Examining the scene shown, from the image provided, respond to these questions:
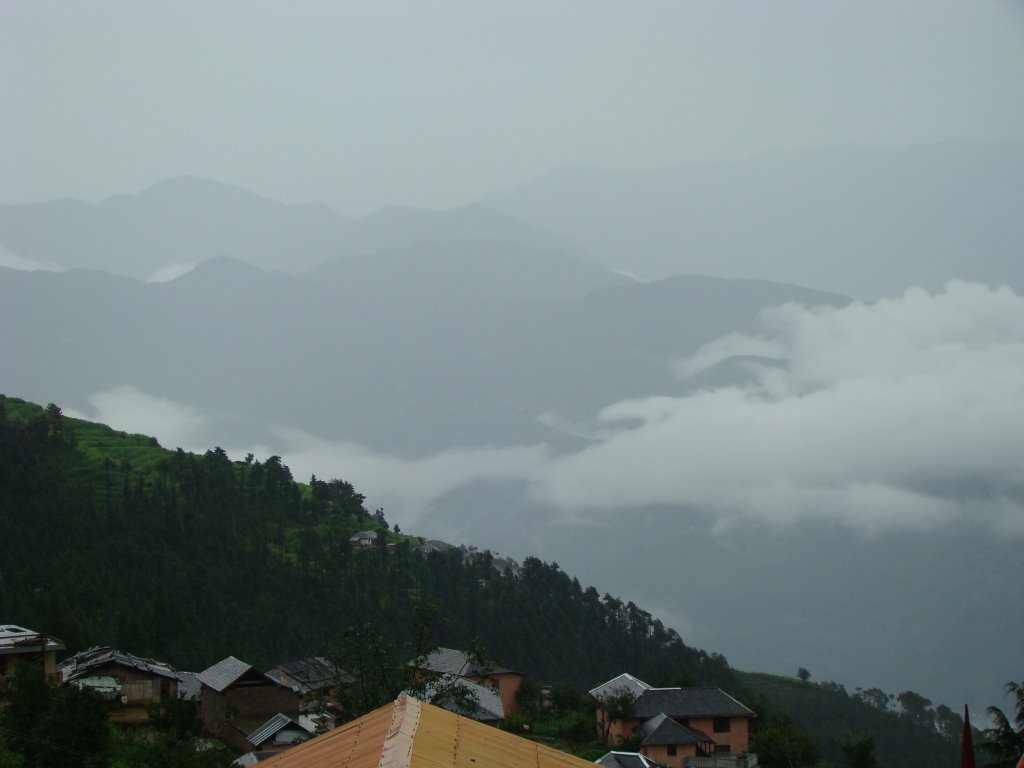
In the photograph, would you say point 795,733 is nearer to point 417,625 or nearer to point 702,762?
point 702,762

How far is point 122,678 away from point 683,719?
25.5 meters

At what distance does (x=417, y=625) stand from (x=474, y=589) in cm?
5333

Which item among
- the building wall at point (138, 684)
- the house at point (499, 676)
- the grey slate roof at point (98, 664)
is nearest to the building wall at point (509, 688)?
the house at point (499, 676)

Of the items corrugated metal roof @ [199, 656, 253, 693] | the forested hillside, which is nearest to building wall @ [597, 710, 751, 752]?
the forested hillside

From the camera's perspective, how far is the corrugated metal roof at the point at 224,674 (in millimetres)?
45625

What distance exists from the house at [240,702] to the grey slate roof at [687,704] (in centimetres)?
1678

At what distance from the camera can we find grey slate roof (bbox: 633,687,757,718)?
52.7 m

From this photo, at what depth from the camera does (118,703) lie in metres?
41.9

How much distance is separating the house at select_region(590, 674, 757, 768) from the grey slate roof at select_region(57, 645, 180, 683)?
20403mm

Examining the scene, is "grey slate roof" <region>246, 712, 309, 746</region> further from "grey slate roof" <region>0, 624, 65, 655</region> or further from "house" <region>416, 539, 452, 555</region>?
"house" <region>416, 539, 452, 555</region>

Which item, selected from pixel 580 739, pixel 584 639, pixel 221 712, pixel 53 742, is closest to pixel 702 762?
pixel 580 739

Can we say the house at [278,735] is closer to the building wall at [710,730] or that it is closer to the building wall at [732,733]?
the building wall at [710,730]

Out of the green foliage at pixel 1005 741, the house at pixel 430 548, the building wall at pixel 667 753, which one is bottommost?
the building wall at pixel 667 753

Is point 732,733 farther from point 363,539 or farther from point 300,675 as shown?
point 363,539
